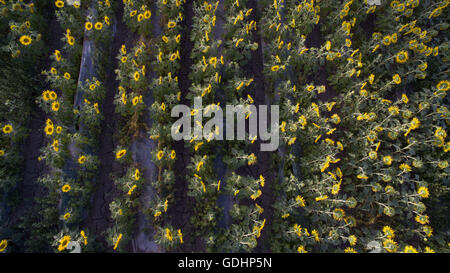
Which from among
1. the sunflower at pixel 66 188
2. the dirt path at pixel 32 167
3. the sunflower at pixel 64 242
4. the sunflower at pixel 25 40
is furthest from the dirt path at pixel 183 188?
the sunflower at pixel 25 40

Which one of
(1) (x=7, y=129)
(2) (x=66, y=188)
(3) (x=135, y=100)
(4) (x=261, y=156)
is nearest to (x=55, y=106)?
(1) (x=7, y=129)

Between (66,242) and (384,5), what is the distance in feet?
35.6

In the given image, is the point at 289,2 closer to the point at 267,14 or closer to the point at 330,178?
the point at 267,14

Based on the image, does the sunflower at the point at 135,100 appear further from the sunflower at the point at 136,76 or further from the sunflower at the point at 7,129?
the sunflower at the point at 7,129

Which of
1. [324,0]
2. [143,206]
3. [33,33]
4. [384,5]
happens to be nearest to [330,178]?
[143,206]

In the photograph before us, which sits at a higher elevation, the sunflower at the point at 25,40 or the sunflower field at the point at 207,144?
the sunflower at the point at 25,40

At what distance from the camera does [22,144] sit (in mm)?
5680

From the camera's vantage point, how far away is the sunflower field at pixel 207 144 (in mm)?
4945

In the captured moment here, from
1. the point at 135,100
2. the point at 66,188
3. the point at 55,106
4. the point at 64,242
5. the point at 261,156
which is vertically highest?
the point at 135,100

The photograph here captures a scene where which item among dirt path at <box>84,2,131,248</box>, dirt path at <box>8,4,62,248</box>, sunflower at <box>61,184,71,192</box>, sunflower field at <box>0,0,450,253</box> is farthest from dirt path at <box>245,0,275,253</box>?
dirt path at <box>8,4,62,248</box>

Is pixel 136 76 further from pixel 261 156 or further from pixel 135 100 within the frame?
pixel 261 156

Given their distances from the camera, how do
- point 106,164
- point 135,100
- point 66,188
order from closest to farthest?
point 66,188
point 135,100
point 106,164

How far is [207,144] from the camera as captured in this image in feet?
17.8

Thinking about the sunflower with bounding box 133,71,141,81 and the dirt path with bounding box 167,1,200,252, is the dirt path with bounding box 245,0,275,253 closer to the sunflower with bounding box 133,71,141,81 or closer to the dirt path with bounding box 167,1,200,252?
the dirt path with bounding box 167,1,200,252
